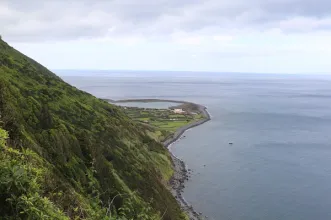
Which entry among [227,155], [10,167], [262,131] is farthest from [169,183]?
[262,131]

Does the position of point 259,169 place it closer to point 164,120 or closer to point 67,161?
point 67,161

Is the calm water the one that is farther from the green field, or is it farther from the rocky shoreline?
the green field

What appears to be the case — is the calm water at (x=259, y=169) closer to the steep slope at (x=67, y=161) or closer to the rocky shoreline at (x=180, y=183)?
the rocky shoreline at (x=180, y=183)

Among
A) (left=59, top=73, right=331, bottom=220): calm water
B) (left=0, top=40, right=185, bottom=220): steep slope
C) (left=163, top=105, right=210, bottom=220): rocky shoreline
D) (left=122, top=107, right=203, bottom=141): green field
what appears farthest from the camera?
(left=122, top=107, right=203, bottom=141): green field

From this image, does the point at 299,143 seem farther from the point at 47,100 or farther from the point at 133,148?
the point at 47,100

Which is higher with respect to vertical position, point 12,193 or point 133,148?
point 12,193

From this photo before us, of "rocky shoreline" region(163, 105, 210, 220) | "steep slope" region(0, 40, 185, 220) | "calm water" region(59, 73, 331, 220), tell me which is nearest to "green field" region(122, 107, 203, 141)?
"calm water" region(59, 73, 331, 220)

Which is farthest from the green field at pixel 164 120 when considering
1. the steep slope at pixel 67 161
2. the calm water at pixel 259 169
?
the steep slope at pixel 67 161
